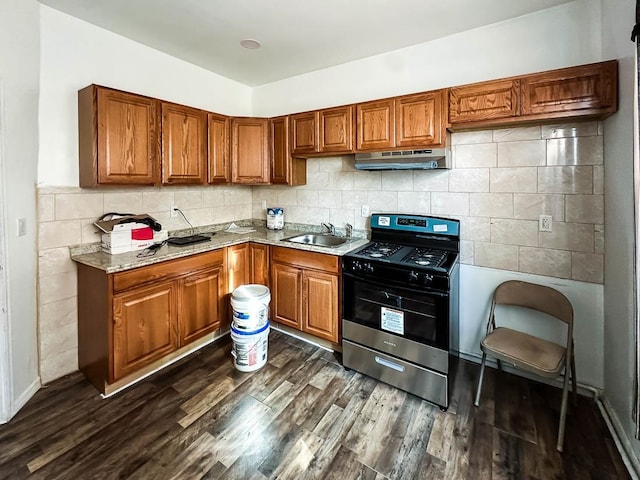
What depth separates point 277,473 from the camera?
1574 mm

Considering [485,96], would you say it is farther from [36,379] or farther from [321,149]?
[36,379]

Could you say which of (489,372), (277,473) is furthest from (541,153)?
(277,473)

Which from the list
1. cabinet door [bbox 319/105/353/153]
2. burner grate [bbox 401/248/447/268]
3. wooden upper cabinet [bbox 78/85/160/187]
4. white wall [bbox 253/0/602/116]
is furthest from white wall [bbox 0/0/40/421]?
burner grate [bbox 401/248/447/268]

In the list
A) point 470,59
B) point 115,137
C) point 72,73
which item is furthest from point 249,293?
point 470,59

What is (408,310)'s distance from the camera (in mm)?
2158

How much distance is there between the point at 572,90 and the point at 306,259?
218cm

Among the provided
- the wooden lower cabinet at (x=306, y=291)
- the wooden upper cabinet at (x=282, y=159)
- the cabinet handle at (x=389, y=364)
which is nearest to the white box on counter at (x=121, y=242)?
the wooden lower cabinet at (x=306, y=291)

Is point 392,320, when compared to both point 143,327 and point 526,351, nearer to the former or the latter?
point 526,351

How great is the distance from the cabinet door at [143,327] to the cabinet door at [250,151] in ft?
4.72

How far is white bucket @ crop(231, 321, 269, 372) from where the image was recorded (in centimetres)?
242

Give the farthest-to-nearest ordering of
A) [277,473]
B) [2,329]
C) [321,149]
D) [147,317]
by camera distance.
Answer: [321,149] < [147,317] < [2,329] < [277,473]

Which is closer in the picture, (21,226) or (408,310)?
(21,226)

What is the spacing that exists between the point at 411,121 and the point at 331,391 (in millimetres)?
2162

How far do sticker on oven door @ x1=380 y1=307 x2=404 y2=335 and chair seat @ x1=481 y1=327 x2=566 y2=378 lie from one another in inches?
21.8
